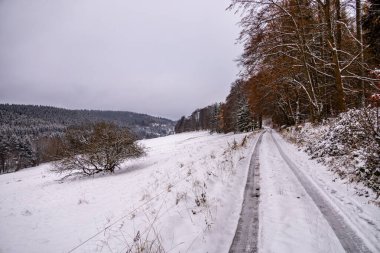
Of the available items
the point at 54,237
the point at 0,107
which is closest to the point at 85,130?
the point at 54,237

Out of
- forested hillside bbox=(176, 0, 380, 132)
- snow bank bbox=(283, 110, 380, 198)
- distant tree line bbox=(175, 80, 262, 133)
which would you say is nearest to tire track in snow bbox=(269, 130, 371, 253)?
snow bank bbox=(283, 110, 380, 198)

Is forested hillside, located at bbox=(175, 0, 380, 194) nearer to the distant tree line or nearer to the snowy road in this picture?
the snowy road

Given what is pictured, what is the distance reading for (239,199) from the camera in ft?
20.6

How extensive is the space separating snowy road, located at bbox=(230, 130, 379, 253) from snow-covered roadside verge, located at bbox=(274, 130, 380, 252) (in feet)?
0.14

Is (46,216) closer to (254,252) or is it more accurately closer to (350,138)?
(254,252)

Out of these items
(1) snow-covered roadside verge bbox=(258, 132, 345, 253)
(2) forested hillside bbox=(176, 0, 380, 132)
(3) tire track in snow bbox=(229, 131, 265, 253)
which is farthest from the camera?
(2) forested hillside bbox=(176, 0, 380, 132)

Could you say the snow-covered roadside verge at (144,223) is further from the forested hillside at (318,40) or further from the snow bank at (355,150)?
the forested hillside at (318,40)

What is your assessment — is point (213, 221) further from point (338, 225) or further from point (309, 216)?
point (338, 225)

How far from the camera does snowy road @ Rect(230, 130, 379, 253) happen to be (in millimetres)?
3838

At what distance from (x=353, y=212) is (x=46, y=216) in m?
9.70

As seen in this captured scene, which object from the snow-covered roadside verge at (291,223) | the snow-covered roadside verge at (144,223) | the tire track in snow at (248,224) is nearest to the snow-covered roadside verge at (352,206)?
the snow-covered roadside verge at (291,223)

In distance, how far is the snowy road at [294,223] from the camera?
384cm

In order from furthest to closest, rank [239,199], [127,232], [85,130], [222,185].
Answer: [85,130], [222,185], [239,199], [127,232]

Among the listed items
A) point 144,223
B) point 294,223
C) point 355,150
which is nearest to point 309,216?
point 294,223
